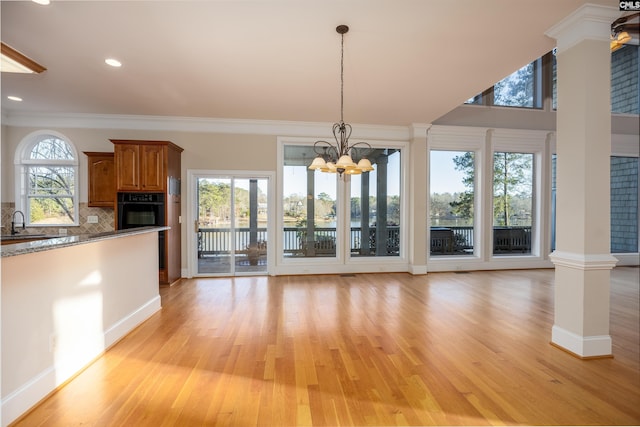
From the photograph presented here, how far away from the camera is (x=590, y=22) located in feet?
7.90

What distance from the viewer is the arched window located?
5.11m

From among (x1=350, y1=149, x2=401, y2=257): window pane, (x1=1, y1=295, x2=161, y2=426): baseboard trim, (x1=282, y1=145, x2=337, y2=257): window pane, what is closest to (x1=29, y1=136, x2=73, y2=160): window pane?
(x1=282, y1=145, x2=337, y2=257): window pane

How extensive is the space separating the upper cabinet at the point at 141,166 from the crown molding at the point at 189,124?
83 centimetres

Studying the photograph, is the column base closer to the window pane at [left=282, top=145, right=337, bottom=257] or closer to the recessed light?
the window pane at [left=282, top=145, right=337, bottom=257]

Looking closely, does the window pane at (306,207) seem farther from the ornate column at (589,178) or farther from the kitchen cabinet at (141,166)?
the ornate column at (589,178)

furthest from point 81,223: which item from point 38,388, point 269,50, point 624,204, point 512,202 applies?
point 624,204

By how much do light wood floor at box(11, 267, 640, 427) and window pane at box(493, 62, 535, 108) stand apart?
458 centimetres

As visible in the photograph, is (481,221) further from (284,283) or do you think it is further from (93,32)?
(93,32)

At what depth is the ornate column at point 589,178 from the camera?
2.42 m

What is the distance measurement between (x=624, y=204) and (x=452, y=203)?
13.9ft

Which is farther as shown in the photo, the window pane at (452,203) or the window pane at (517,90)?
the window pane at (517,90)

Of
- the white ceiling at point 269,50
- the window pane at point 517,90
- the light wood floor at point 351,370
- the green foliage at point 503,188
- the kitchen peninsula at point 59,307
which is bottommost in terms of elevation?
the light wood floor at point 351,370

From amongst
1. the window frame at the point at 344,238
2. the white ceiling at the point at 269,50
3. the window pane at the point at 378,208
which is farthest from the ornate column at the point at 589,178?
the window pane at the point at 378,208

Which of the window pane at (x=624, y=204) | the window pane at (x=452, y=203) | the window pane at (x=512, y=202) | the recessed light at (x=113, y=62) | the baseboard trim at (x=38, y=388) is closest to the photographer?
the baseboard trim at (x=38, y=388)
